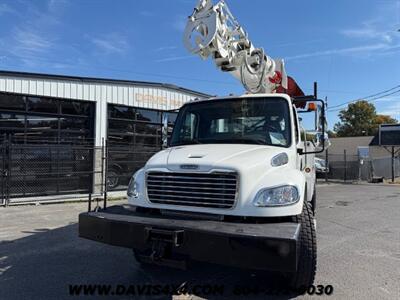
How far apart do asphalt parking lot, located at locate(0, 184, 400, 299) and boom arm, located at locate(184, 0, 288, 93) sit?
3.30 meters

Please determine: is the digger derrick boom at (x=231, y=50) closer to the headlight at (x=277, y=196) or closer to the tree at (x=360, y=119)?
the headlight at (x=277, y=196)

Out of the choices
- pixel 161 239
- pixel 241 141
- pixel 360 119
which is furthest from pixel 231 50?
pixel 360 119

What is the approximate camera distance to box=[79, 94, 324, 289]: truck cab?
4000 mm

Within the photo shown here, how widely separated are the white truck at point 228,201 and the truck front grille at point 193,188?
0.04 feet

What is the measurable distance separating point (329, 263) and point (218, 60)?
381 centimetres

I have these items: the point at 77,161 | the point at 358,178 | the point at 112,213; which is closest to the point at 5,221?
the point at 77,161

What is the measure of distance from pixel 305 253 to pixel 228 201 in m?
0.95

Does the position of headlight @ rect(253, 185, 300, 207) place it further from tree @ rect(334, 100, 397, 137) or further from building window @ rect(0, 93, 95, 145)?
tree @ rect(334, 100, 397, 137)

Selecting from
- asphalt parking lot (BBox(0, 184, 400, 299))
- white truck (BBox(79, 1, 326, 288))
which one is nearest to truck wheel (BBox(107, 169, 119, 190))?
asphalt parking lot (BBox(0, 184, 400, 299))

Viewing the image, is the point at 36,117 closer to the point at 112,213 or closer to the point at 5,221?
the point at 5,221

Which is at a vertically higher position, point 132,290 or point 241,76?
point 241,76

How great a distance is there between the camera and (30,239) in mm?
7867

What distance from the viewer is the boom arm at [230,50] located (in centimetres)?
689

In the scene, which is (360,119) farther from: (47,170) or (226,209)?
(226,209)
